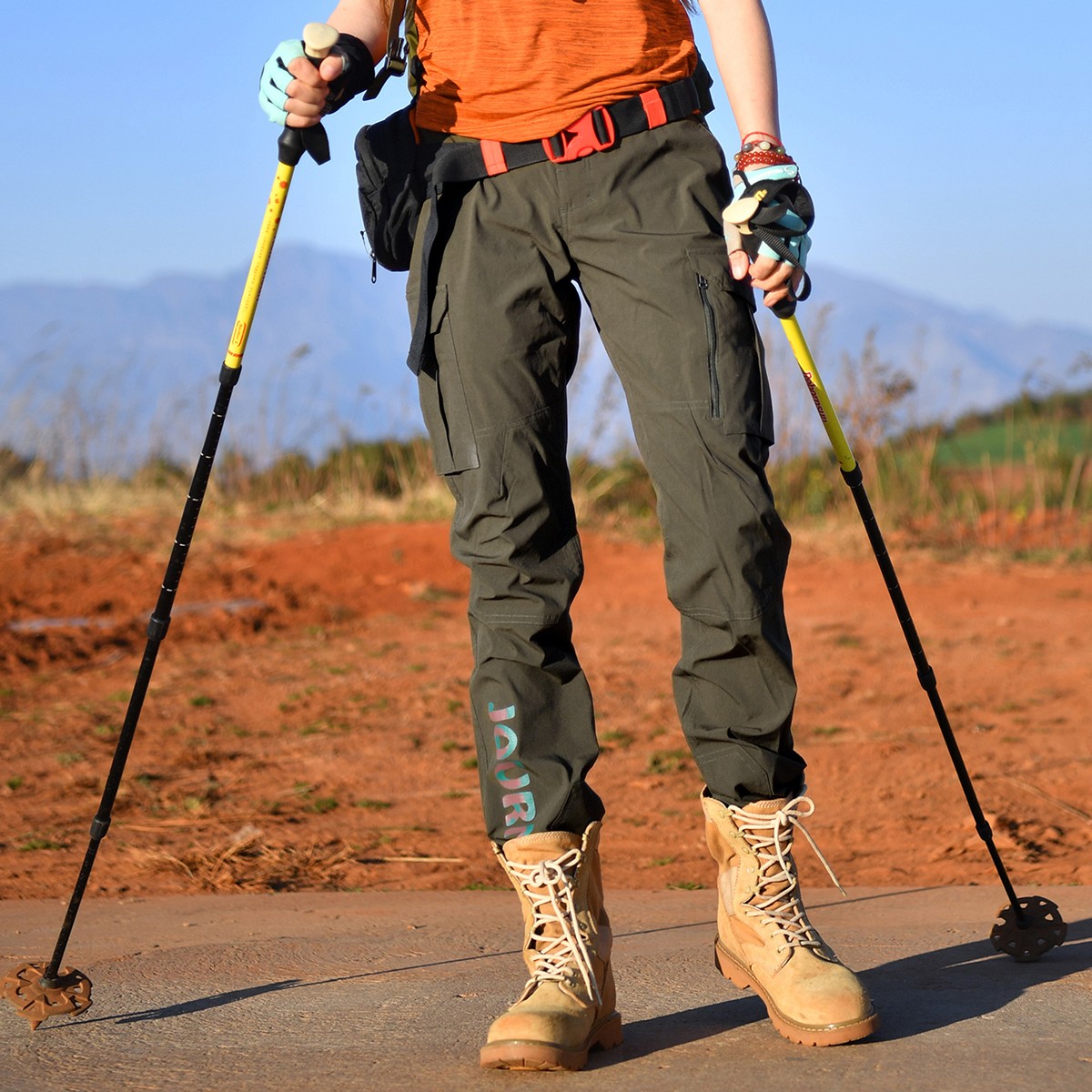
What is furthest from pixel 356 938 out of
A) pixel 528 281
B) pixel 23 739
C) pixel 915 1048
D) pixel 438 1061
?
pixel 23 739

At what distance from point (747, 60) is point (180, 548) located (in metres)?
1.25

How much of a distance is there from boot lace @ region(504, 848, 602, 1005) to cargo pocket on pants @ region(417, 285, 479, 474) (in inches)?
25.3

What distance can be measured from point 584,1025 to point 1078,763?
275cm

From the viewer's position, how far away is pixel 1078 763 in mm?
4219

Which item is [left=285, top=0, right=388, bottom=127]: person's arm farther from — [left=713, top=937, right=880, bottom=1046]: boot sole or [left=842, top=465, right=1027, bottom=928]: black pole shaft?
[left=713, top=937, right=880, bottom=1046]: boot sole

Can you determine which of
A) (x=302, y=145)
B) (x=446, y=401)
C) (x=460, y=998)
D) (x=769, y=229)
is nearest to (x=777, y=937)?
(x=460, y=998)

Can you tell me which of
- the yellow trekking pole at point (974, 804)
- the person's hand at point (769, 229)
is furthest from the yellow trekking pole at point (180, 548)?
the yellow trekking pole at point (974, 804)

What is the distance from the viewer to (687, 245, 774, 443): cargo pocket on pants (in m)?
2.04

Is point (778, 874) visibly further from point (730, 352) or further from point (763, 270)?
point (763, 270)

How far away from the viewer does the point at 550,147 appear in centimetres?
212

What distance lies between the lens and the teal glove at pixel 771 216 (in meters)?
2.04

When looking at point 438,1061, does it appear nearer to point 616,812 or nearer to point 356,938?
point 356,938

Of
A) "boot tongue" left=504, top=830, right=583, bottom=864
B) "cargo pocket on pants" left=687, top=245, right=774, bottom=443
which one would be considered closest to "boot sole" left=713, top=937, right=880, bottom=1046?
"boot tongue" left=504, top=830, right=583, bottom=864

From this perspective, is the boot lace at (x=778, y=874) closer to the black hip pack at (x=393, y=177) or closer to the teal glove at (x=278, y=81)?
the black hip pack at (x=393, y=177)
